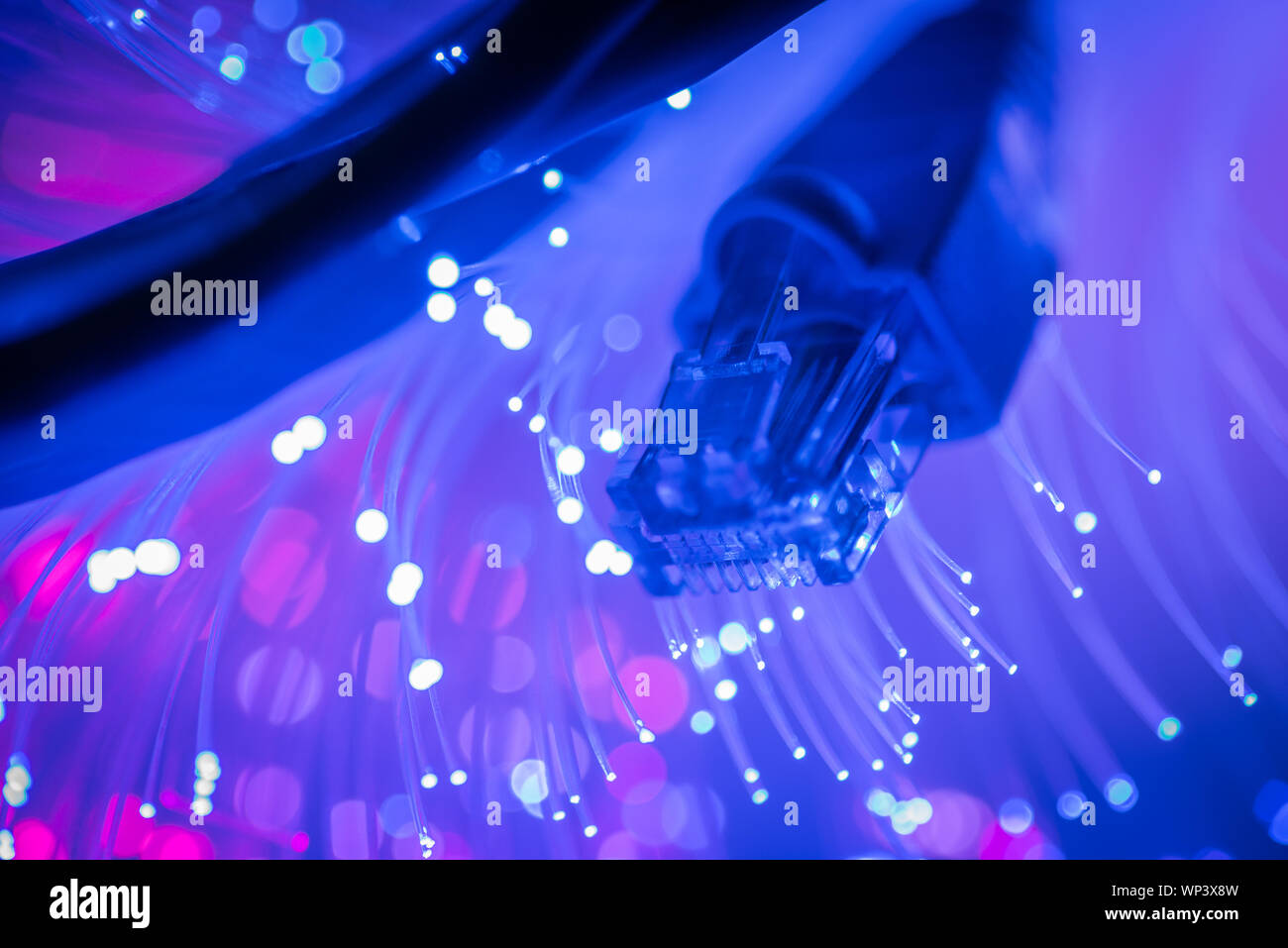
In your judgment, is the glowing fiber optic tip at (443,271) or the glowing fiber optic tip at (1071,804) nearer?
the glowing fiber optic tip at (1071,804)

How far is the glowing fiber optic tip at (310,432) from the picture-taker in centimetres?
148

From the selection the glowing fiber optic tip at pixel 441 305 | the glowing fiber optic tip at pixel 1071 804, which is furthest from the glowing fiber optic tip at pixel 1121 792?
the glowing fiber optic tip at pixel 441 305

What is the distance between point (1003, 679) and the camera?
4.43ft

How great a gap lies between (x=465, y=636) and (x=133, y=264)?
28.1 inches

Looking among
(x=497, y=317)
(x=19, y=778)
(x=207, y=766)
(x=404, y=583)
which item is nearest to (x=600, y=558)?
(x=404, y=583)

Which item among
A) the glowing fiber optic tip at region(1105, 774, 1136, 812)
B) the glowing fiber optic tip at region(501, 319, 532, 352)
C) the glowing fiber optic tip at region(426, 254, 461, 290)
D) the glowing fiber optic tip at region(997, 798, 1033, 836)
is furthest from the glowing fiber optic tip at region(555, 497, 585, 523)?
the glowing fiber optic tip at region(1105, 774, 1136, 812)

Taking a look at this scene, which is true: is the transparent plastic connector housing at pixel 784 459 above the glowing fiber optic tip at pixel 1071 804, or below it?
above

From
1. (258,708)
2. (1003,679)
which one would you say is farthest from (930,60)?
(258,708)

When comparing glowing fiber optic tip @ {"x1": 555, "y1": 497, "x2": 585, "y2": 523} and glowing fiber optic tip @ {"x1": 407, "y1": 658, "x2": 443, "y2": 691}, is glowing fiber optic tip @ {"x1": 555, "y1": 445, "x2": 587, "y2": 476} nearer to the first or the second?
glowing fiber optic tip @ {"x1": 555, "y1": 497, "x2": 585, "y2": 523}

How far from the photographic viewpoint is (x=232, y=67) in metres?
1.52

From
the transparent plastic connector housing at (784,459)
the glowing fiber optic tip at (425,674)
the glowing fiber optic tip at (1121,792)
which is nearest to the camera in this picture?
the transparent plastic connector housing at (784,459)

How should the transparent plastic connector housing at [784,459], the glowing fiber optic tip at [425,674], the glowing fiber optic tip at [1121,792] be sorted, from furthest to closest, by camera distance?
the glowing fiber optic tip at [425,674] < the glowing fiber optic tip at [1121,792] < the transparent plastic connector housing at [784,459]

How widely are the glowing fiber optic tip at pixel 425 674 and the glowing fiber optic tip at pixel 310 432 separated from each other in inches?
14.7

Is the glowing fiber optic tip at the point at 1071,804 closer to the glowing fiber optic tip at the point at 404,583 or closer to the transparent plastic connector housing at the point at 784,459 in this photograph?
the transparent plastic connector housing at the point at 784,459
